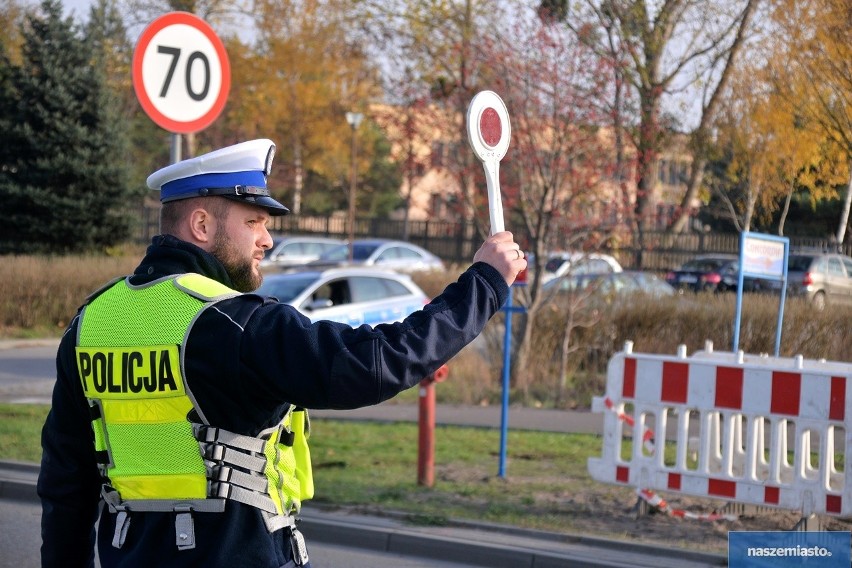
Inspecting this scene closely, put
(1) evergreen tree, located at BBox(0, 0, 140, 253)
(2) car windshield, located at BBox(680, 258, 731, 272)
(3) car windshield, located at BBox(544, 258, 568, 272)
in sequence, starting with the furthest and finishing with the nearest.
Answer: (2) car windshield, located at BBox(680, 258, 731, 272), (1) evergreen tree, located at BBox(0, 0, 140, 253), (3) car windshield, located at BBox(544, 258, 568, 272)


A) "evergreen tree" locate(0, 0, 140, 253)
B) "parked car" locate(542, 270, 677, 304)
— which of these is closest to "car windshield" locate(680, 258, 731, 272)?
"parked car" locate(542, 270, 677, 304)

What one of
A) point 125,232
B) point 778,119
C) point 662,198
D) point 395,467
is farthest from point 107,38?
point 395,467

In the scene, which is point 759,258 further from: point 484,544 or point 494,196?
point 494,196

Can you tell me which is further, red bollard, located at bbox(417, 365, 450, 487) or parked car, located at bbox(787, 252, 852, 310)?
parked car, located at bbox(787, 252, 852, 310)

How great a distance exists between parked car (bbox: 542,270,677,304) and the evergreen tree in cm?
1468

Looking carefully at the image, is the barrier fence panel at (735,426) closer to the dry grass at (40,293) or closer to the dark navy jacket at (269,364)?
the dark navy jacket at (269,364)

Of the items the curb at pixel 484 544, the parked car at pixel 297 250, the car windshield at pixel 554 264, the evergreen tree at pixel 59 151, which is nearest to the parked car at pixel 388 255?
the parked car at pixel 297 250

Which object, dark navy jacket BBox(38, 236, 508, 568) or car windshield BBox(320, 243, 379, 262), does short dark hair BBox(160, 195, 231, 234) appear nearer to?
dark navy jacket BBox(38, 236, 508, 568)

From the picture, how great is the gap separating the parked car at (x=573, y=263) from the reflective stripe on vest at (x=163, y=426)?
10.9 meters

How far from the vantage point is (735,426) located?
7617 mm

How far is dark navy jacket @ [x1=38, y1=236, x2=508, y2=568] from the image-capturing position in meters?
2.39

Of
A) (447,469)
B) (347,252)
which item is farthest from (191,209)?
(347,252)

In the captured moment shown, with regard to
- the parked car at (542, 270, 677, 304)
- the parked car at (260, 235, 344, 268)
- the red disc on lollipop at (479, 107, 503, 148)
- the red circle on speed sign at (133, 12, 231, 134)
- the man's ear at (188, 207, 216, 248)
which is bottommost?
the parked car at (260, 235, 344, 268)

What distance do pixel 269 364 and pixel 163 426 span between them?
0.99 ft
